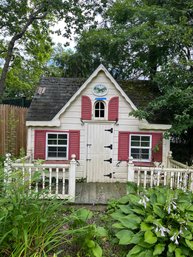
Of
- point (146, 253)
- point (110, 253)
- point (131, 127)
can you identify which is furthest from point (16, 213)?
point (131, 127)

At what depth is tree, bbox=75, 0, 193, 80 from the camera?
8242mm

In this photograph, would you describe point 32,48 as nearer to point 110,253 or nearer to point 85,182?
point 85,182

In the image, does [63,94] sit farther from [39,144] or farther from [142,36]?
[142,36]

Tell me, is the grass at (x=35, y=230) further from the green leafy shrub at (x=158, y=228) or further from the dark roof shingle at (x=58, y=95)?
the dark roof shingle at (x=58, y=95)

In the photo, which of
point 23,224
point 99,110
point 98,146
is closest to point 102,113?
point 99,110

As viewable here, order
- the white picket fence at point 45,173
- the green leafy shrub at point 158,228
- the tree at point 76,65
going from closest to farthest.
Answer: the green leafy shrub at point 158,228 → the white picket fence at point 45,173 → the tree at point 76,65

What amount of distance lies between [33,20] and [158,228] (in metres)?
12.3

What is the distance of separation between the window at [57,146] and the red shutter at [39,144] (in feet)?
0.54

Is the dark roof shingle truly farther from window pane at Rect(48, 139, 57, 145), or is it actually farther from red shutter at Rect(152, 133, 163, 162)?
red shutter at Rect(152, 133, 163, 162)

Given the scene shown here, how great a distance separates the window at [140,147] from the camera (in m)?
8.38

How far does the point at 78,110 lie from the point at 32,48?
9.09 metres

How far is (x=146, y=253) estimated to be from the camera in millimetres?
3533

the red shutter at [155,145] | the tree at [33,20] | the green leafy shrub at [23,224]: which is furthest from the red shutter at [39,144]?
the tree at [33,20]

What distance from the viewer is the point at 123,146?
8.33 m
